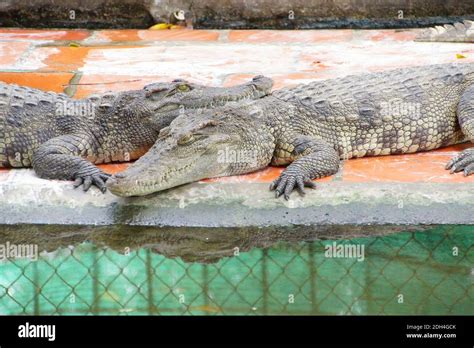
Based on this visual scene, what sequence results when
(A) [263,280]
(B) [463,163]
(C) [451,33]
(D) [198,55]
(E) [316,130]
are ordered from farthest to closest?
1. (C) [451,33]
2. (D) [198,55]
3. (E) [316,130]
4. (B) [463,163]
5. (A) [263,280]

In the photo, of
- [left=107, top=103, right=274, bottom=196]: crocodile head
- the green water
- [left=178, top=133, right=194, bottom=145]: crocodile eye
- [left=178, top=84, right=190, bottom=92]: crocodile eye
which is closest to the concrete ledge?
[left=178, top=84, right=190, bottom=92]: crocodile eye

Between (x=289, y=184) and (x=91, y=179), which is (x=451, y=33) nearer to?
(x=289, y=184)

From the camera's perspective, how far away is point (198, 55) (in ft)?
27.7

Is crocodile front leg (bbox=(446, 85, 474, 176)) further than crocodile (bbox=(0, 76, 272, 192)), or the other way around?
crocodile (bbox=(0, 76, 272, 192))

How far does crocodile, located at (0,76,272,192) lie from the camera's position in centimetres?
624

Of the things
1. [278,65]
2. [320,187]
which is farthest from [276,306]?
[278,65]

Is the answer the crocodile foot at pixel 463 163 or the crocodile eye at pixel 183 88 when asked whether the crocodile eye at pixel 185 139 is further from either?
the crocodile foot at pixel 463 163

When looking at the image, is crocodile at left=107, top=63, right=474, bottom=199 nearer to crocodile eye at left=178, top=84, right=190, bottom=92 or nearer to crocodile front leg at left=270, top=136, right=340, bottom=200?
crocodile front leg at left=270, top=136, right=340, bottom=200

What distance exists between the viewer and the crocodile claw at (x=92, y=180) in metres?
5.69

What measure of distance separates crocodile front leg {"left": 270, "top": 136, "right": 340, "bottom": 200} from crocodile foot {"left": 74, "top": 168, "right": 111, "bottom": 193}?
3.13 feet

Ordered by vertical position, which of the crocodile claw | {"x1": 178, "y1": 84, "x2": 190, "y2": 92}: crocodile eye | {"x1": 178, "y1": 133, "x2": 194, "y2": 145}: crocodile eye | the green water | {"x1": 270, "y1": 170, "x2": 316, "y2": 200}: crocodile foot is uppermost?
{"x1": 178, "y1": 84, "x2": 190, "y2": 92}: crocodile eye

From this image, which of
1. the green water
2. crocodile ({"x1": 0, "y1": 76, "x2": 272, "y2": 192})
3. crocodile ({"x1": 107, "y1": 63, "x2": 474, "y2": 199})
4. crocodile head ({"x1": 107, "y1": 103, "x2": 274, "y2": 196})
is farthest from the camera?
crocodile ({"x1": 0, "y1": 76, "x2": 272, "y2": 192})

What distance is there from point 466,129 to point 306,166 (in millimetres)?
1168

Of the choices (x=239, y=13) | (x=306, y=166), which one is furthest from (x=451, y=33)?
(x=306, y=166)
